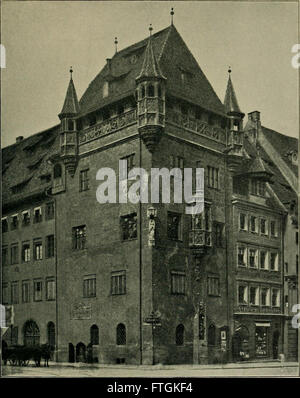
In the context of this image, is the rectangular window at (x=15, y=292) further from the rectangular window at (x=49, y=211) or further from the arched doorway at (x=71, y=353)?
the rectangular window at (x=49, y=211)

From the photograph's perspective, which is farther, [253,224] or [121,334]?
[253,224]

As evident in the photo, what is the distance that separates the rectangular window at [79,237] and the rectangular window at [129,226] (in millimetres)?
811

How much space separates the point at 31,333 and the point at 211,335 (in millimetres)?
3359

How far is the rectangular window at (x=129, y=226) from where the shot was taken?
44.9ft

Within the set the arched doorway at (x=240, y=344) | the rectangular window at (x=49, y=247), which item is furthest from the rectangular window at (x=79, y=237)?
the arched doorway at (x=240, y=344)

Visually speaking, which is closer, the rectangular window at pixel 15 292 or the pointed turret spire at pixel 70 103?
the pointed turret spire at pixel 70 103

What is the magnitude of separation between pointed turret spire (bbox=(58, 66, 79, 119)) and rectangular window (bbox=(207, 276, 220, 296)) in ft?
13.3

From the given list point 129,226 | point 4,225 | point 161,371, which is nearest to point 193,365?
point 161,371

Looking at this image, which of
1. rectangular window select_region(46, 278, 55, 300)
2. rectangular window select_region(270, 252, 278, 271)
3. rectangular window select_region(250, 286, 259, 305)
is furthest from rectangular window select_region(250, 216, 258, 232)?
rectangular window select_region(46, 278, 55, 300)

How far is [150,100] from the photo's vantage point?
44.8 feet

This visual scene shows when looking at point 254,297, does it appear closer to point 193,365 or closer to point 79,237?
point 193,365

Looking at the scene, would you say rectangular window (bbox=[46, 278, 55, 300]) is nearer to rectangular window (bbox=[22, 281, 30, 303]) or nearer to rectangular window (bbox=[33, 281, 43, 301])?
rectangular window (bbox=[33, 281, 43, 301])

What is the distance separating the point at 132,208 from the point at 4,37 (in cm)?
377
